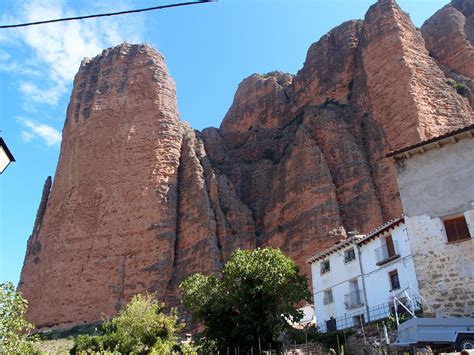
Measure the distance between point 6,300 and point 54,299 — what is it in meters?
34.6

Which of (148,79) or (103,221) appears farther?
(148,79)

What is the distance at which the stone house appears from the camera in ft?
53.1

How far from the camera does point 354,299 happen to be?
91.6 ft

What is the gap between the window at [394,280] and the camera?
81.2 ft

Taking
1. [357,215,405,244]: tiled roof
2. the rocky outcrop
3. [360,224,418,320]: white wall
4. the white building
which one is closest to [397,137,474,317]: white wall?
[360,224,418,320]: white wall

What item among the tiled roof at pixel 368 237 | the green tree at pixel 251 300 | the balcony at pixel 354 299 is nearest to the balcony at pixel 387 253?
the tiled roof at pixel 368 237

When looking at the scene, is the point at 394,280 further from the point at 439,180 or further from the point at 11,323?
the point at 11,323

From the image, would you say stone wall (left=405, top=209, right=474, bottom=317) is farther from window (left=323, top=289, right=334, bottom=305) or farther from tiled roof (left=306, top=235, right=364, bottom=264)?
window (left=323, top=289, right=334, bottom=305)

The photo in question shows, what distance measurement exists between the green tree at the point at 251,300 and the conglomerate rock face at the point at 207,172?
18.5 meters

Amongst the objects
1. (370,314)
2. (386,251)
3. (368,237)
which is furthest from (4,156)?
(368,237)

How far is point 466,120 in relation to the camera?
1895 inches

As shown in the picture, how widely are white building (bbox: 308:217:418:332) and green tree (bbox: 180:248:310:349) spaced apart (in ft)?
11.6

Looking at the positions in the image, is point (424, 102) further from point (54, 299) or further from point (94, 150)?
point (54, 299)

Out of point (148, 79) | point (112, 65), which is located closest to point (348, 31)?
point (148, 79)
